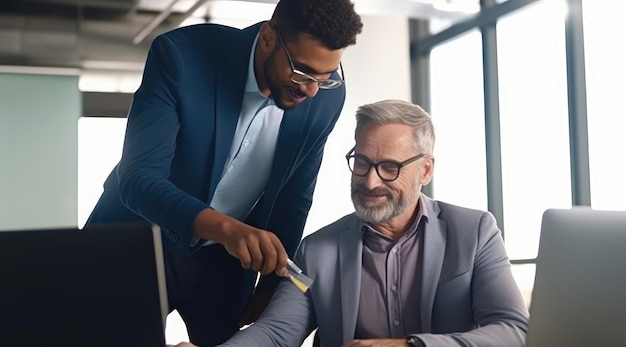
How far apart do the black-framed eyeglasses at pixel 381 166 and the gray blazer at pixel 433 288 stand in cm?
14

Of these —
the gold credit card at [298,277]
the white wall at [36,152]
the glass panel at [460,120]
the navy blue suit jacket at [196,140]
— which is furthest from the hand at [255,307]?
the glass panel at [460,120]

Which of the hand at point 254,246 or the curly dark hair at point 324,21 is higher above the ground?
the curly dark hair at point 324,21

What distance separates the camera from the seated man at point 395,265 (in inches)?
68.3

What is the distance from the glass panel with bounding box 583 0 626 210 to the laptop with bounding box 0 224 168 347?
3781 mm

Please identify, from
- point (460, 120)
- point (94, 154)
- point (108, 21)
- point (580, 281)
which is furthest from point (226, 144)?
point (460, 120)

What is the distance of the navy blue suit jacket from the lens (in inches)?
66.3

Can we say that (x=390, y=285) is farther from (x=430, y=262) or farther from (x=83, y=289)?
(x=83, y=289)

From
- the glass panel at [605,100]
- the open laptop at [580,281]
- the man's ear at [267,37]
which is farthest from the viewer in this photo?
the glass panel at [605,100]

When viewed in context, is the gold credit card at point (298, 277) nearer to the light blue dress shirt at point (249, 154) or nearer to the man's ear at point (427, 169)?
the light blue dress shirt at point (249, 154)

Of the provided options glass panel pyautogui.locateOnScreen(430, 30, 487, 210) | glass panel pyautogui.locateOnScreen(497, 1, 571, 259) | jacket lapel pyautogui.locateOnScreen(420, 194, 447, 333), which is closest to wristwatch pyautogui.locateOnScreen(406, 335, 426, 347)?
jacket lapel pyautogui.locateOnScreen(420, 194, 447, 333)

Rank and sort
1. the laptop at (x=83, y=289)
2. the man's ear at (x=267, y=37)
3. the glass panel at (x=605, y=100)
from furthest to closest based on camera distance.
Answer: the glass panel at (x=605, y=100), the man's ear at (x=267, y=37), the laptop at (x=83, y=289)

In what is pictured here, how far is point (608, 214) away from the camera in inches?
43.7

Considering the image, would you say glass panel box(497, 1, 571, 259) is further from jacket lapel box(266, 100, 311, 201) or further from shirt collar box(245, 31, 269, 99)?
shirt collar box(245, 31, 269, 99)

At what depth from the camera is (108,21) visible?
17.1 ft
